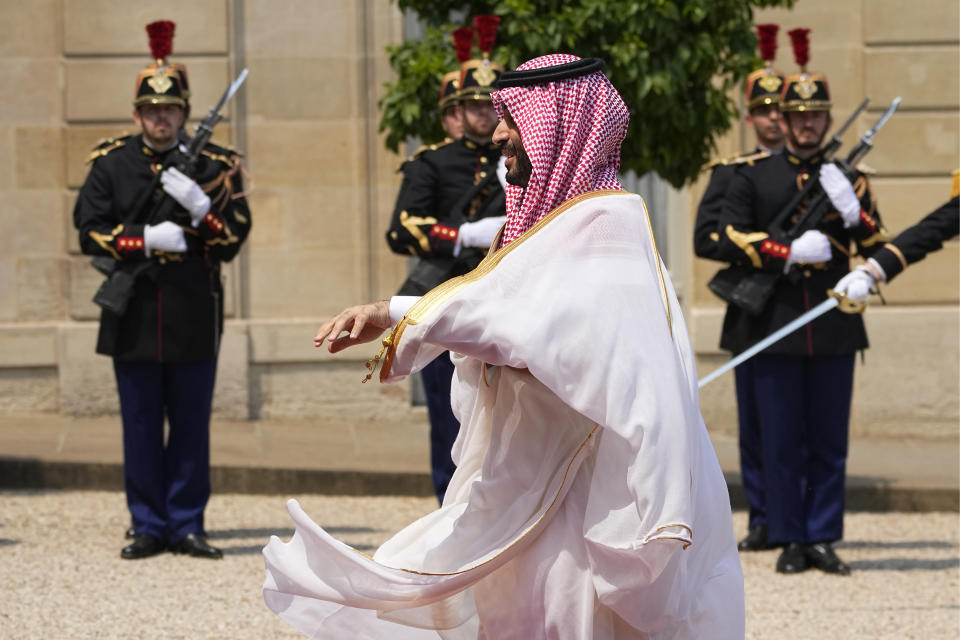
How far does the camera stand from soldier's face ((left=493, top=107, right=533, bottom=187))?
3.55m

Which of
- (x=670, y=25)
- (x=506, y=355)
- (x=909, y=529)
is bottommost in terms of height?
(x=909, y=529)

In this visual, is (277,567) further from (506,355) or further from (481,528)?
(506,355)

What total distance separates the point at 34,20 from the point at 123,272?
423cm

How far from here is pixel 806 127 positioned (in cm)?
698

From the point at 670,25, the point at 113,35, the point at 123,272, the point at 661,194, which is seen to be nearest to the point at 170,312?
the point at 123,272

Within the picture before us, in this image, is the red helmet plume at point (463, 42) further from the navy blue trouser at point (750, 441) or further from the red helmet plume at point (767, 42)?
the navy blue trouser at point (750, 441)

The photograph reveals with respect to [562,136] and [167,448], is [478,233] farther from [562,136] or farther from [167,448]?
[562,136]

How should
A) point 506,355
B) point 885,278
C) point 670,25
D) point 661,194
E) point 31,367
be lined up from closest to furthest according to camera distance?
1. point 506,355
2. point 885,278
3. point 670,25
4. point 31,367
5. point 661,194

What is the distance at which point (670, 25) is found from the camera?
7.69 meters

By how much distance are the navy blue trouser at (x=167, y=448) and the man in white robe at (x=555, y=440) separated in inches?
130

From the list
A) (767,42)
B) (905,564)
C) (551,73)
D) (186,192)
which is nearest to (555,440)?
(551,73)

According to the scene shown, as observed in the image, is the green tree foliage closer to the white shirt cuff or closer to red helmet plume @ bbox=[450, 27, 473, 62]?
red helmet plume @ bbox=[450, 27, 473, 62]

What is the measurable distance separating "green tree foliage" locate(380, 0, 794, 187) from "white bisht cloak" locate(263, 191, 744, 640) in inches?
167

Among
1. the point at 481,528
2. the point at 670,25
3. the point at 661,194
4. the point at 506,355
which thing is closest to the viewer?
the point at 506,355
